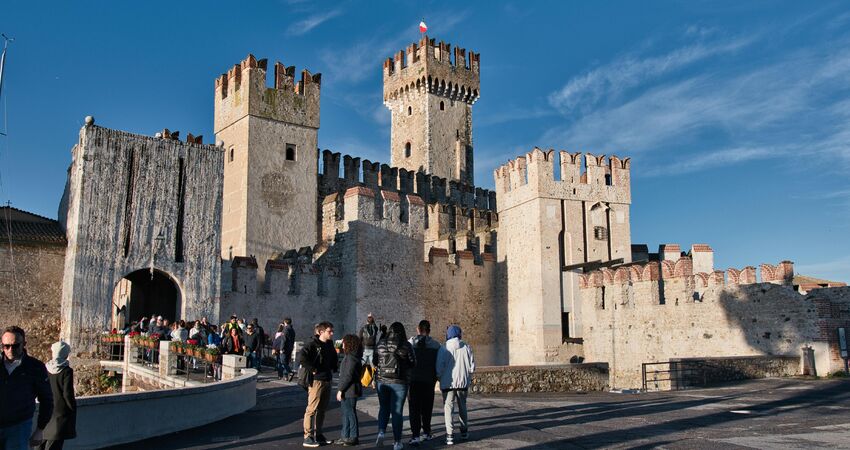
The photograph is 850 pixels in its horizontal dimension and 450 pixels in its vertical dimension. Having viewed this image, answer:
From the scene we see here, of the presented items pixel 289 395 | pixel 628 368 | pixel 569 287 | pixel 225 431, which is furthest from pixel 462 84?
pixel 225 431

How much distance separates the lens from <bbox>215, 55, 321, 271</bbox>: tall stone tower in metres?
31.1

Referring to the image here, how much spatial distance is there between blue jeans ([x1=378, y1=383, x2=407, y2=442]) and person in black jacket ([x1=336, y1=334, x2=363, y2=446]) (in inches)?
13.1

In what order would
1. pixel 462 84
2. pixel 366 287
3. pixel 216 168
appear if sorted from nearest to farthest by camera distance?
pixel 216 168 → pixel 366 287 → pixel 462 84

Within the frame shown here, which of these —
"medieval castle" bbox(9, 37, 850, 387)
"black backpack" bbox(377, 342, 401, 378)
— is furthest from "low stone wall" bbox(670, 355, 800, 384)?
"black backpack" bbox(377, 342, 401, 378)

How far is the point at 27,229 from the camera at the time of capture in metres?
23.6

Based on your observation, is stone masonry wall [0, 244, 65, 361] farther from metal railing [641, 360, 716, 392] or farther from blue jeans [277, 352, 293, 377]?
metal railing [641, 360, 716, 392]

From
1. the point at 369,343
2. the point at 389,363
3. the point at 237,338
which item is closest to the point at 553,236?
the point at 237,338

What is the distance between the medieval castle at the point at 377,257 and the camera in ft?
75.4

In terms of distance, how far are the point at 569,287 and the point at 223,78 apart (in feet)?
56.5

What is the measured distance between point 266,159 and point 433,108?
62.2 feet

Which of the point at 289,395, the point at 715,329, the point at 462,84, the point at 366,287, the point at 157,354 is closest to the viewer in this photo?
the point at 289,395

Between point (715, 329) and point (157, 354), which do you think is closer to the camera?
point (157, 354)

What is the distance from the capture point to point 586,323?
2798cm

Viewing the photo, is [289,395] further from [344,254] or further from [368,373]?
[344,254]
